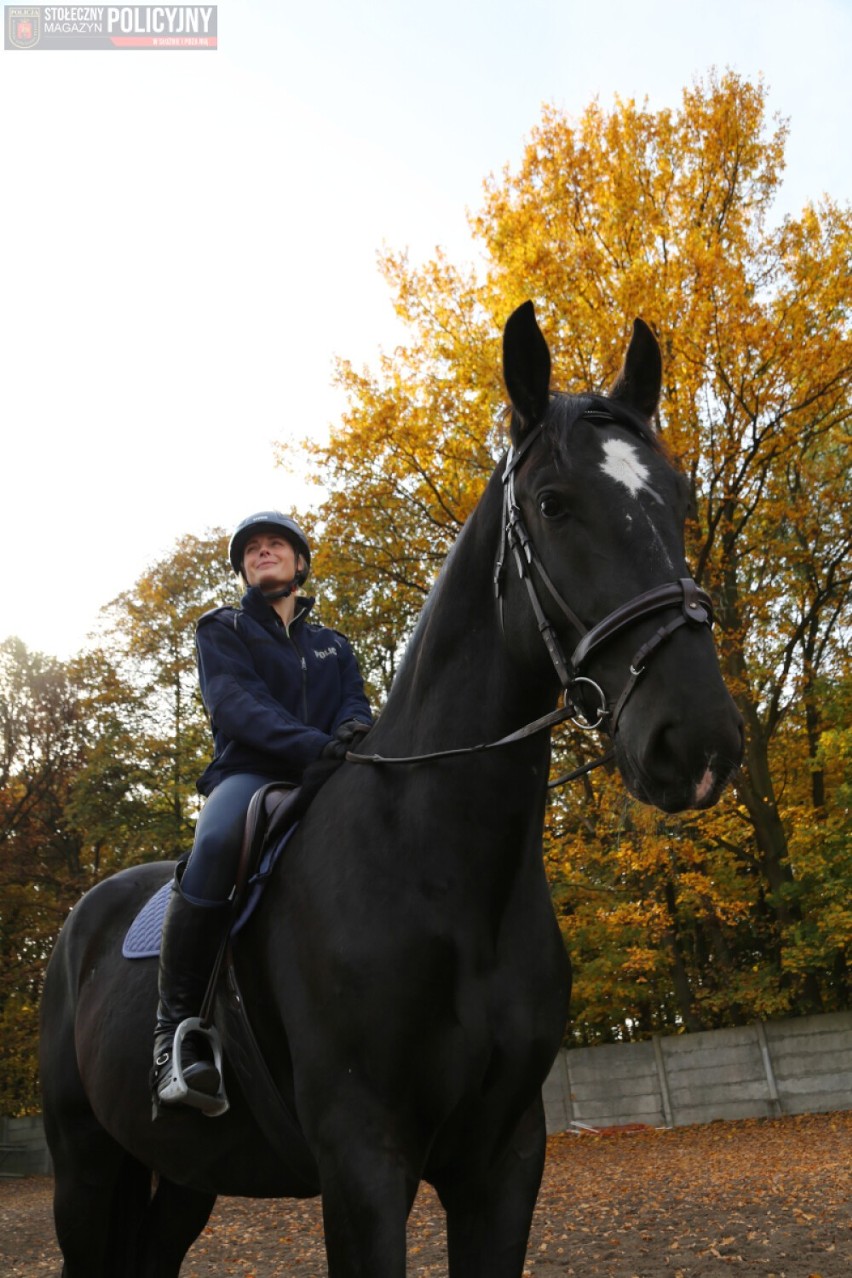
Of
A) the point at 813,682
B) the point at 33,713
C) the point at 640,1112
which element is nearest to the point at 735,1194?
the point at 640,1112

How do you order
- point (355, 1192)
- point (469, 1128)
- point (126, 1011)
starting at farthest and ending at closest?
point (126, 1011), point (469, 1128), point (355, 1192)

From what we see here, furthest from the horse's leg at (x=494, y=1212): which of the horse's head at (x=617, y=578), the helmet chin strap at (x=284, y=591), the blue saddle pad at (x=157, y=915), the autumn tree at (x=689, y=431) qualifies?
the autumn tree at (x=689, y=431)

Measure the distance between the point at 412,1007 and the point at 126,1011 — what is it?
1.88 metres

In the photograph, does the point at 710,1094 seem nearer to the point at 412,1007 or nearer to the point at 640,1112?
the point at 640,1112

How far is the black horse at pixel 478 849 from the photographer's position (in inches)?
114

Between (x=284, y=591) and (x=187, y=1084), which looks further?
(x=284, y=591)

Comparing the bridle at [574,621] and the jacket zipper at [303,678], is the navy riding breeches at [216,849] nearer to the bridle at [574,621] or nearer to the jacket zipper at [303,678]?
the jacket zipper at [303,678]

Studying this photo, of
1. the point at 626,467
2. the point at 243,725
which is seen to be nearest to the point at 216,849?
the point at 243,725

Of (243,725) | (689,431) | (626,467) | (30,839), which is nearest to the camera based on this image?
(626,467)

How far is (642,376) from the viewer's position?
144 inches

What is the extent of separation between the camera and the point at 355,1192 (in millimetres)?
3021


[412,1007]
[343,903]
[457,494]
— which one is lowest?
[412,1007]

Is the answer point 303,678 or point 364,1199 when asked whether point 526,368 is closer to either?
point 303,678

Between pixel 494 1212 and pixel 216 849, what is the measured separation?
57.3 inches
